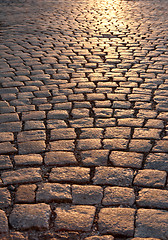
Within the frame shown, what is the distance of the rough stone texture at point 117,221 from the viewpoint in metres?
2.16

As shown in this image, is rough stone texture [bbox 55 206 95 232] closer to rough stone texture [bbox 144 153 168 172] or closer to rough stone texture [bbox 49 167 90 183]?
rough stone texture [bbox 49 167 90 183]

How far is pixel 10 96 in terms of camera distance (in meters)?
4.33

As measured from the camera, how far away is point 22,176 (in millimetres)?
2711

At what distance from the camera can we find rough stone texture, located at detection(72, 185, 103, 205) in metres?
2.43

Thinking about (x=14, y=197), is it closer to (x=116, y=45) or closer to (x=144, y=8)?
(x=116, y=45)

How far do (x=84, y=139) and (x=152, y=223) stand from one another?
1.28 metres

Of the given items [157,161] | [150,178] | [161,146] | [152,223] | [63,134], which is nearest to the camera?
[152,223]

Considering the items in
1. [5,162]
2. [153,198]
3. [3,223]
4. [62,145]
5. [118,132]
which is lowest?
[3,223]

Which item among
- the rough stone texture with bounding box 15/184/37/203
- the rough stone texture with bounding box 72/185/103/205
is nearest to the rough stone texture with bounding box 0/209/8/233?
the rough stone texture with bounding box 15/184/37/203

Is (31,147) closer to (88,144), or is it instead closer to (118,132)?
(88,144)

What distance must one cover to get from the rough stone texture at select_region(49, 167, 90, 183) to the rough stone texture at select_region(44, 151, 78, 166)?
9 cm

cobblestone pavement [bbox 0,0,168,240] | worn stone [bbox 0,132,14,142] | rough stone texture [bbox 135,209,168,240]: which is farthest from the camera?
worn stone [bbox 0,132,14,142]

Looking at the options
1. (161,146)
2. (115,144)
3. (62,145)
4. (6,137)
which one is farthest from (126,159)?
(6,137)

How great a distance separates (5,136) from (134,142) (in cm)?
136
